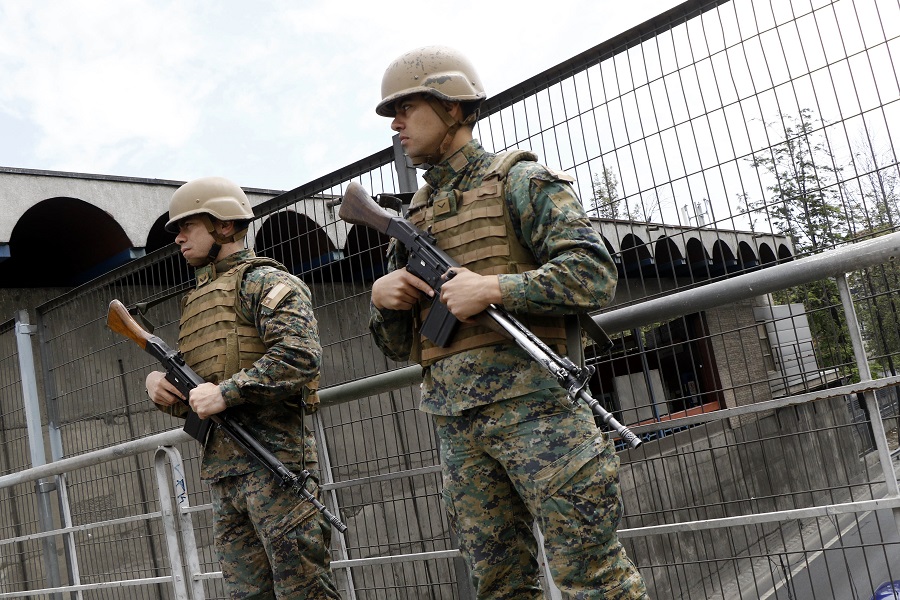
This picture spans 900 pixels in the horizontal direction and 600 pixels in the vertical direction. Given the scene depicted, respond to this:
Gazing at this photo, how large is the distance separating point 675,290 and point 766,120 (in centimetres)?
65

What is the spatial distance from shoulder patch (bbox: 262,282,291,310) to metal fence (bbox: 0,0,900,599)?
0.45 m

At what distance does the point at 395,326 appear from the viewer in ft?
7.69

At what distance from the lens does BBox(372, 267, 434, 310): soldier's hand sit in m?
2.19

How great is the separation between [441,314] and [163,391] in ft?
4.60

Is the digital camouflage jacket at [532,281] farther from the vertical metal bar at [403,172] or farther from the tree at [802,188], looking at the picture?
the vertical metal bar at [403,172]

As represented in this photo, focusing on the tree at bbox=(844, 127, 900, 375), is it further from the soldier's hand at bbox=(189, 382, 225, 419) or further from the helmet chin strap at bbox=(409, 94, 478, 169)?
the soldier's hand at bbox=(189, 382, 225, 419)

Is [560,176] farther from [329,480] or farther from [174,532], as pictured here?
[174,532]

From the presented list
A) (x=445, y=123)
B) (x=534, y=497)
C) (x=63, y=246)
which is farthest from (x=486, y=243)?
(x=63, y=246)

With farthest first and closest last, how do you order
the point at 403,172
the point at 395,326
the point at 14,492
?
the point at 14,492 → the point at 403,172 → the point at 395,326

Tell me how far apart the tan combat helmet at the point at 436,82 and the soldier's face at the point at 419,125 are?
0.04ft

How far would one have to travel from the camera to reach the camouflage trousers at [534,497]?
187cm

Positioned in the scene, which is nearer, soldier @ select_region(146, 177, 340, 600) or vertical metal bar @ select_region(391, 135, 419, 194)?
soldier @ select_region(146, 177, 340, 600)

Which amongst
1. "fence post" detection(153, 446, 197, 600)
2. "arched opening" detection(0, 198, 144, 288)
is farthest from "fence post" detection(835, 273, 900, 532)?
"arched opening" detection(0, 198, 144, 288)

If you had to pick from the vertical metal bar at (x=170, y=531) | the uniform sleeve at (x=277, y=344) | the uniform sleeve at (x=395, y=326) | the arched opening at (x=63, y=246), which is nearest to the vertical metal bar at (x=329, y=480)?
the uniform sleeve at (x=277, y=344)
